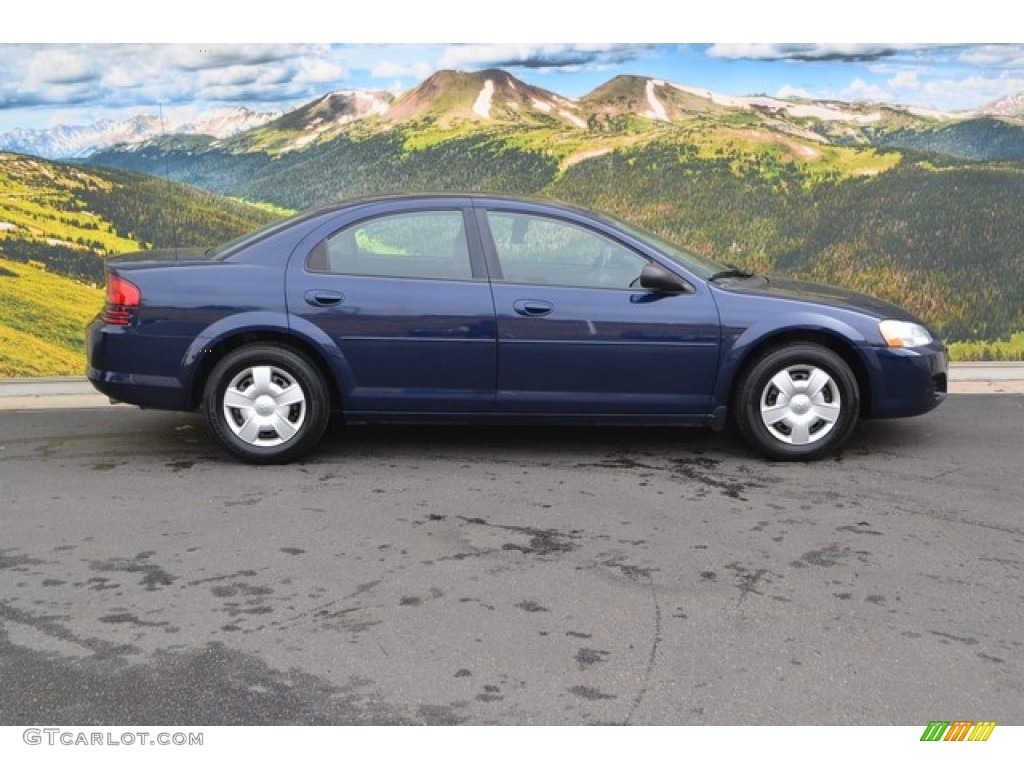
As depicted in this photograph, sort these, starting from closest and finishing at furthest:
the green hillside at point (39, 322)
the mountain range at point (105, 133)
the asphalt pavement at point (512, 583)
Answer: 1. the asphalt pavement at point (512, 583)
2. the green hillside at point (39, 322)
3. the mountain range at point (105, 133)

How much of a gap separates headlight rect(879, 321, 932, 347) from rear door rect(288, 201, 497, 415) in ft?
7.19

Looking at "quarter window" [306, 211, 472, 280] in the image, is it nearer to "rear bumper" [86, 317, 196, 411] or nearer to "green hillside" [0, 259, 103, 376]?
"rear bumper" [86, 317, 196, 411]

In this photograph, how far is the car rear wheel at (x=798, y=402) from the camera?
20.8ft

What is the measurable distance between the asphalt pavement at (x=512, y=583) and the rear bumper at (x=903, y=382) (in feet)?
1.06

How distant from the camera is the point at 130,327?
6293mm

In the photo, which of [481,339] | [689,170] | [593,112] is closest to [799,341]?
[481,339]

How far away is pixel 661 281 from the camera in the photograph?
247 inches

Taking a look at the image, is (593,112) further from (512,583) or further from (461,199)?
(512,583)

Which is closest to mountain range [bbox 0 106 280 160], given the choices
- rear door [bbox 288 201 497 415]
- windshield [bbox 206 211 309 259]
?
windshield [bbox 206 211 309 259]

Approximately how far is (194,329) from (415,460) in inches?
55.7

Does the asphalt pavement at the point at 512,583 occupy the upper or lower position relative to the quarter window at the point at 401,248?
lower

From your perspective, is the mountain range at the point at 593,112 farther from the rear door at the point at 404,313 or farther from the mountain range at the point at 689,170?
the rear door at the point at 404,313
